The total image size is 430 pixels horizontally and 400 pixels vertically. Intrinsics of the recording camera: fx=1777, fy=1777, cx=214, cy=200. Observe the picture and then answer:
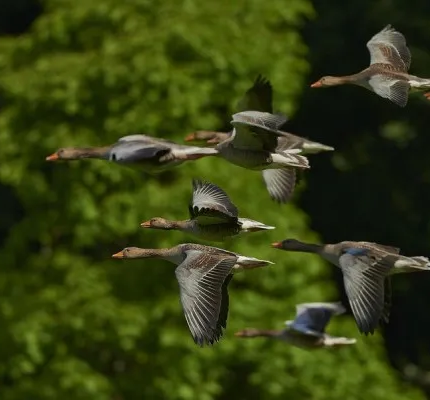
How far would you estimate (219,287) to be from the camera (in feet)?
31.4

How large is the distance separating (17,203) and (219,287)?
1795 centimetres

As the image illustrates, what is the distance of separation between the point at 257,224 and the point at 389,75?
1399 millimetres

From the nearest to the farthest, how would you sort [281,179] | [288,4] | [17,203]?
[281,179] → [288,4] → [17,203]

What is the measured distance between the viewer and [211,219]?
1050cm

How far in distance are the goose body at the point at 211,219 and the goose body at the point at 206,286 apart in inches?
8.6

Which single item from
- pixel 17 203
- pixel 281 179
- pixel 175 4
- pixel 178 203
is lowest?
pixel 17 203

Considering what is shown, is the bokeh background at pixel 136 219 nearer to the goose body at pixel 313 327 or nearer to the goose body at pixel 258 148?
the goose body at pixel 313 327

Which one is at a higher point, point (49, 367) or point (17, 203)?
point (49, 367)

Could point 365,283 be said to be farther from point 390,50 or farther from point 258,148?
point 390,50

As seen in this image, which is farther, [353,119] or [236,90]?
[353,119]

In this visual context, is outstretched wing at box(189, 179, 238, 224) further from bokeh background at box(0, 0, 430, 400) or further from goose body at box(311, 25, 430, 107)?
bokeh background at box(0, 0, 430, 400)

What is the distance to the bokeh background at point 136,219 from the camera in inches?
717

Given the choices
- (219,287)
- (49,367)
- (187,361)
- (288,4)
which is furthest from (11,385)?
(219,287)

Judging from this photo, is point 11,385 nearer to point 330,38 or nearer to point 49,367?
point 49,367
